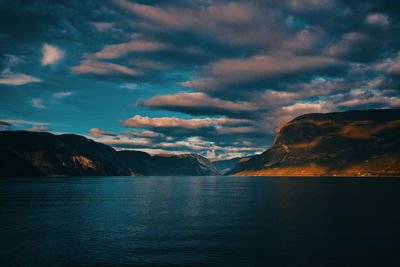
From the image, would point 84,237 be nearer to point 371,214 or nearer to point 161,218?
point 161,218

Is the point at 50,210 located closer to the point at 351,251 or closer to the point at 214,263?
the point at 214,263

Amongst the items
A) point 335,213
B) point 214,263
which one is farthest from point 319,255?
point 335,213

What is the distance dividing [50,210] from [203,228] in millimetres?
48559

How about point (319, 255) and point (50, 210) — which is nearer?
point (319, 255)

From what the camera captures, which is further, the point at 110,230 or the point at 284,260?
the point at 110,230

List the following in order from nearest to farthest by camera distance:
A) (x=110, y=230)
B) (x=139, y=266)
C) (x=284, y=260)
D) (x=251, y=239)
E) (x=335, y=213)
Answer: (x=139, y=266)
(x=284, y=260)
(x=251, y=239)
(x=110, y=230)
(x=335, y=213)

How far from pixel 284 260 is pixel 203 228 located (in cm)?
2260

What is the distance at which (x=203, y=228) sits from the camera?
5709 cm

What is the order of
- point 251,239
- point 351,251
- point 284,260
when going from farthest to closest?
point 251,239 → point 351,251 → point 284,260

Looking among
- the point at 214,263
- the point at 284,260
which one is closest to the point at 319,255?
the point at 284,260

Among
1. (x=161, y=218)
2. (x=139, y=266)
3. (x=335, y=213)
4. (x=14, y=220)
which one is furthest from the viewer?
(x=335, y=213)

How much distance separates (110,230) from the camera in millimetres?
54625

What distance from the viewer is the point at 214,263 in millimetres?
35656

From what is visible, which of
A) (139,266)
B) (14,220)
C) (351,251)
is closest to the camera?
Result: (139,266)
